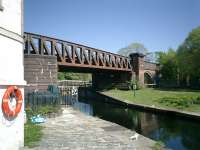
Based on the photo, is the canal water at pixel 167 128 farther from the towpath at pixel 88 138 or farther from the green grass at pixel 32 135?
the green grass at pixel 32 135

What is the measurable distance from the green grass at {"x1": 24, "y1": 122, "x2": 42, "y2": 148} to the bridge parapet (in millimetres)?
12764

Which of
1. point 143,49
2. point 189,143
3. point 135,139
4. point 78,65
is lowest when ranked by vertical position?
point 189,143

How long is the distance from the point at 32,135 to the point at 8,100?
3616 mm

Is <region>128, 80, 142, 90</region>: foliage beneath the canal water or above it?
above

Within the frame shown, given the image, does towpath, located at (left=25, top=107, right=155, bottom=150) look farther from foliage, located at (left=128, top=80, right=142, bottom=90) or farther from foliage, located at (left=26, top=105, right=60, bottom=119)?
foliage, located at (left=128, top=80, right=142, bottom=90)

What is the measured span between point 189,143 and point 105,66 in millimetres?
29179

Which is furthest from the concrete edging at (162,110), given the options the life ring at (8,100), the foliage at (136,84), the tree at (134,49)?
the tree at (134,49)

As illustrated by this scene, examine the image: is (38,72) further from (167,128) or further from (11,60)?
(11,60)

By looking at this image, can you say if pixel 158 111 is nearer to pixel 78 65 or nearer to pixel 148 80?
pixel 78 65

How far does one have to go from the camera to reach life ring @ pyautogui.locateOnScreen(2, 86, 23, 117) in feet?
30.1

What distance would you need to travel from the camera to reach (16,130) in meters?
10.0

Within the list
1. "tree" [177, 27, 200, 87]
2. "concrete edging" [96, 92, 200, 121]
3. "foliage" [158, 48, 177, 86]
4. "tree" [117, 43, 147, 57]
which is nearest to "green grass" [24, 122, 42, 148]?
"concrete edging" [96, 92, 200, 121]

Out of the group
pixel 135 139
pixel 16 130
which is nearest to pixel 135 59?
pixel 135 139

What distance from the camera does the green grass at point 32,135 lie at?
11195mm
